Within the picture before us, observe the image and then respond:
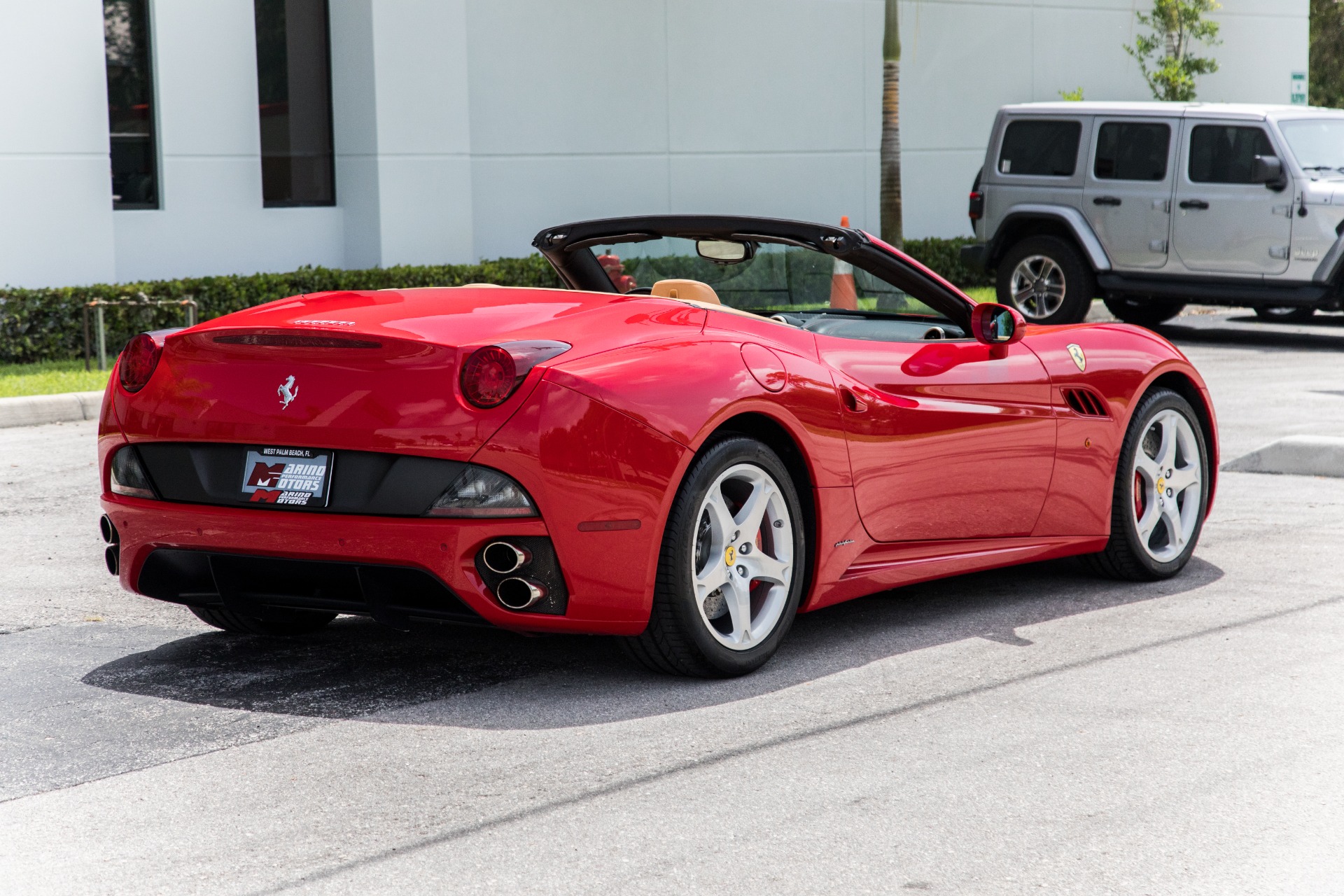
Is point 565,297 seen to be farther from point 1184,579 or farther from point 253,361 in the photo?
point 1184,579

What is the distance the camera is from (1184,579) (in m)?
6.55

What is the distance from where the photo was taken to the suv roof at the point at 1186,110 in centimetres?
1617

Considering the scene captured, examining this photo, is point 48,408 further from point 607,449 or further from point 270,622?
point 607,449

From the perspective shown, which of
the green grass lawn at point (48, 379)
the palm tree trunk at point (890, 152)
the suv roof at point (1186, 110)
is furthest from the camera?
the palm tree trunk at point (890, 152)

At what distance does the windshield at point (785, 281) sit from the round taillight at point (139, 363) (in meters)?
1.79

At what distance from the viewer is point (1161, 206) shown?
16469mm

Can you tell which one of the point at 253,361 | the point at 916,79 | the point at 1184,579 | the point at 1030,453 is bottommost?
the point at 1184,579

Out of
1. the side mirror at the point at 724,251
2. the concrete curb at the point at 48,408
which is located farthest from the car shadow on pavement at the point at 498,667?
the concrete curb at the point at 48,408

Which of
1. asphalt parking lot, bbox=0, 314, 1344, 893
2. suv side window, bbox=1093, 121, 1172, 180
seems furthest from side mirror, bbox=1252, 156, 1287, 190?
asphalt parking lot, bbox=0, 314, 1344, 893

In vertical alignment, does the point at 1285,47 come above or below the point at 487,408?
above

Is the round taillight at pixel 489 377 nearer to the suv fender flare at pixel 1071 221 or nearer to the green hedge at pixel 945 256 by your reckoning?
the suv fender flare at pixel 1071 221

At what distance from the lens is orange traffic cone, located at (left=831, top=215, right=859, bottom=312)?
5738 mm

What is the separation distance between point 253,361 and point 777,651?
6.09 feet

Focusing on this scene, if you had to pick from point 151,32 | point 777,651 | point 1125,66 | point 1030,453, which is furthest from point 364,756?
point 1125,66
